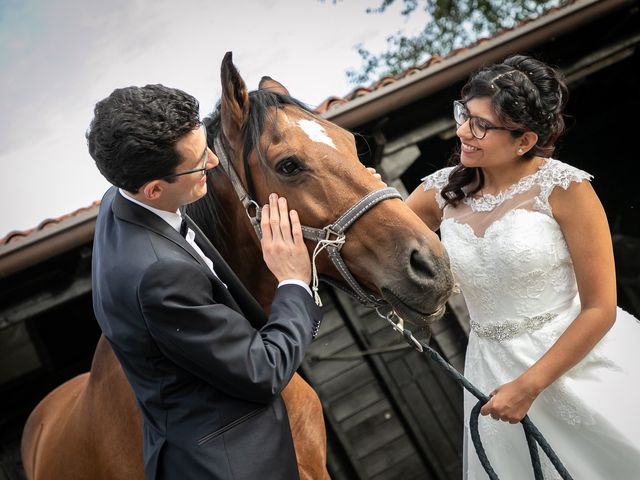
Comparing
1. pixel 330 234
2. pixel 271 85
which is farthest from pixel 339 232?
pixel 271 85

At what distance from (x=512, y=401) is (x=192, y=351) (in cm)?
118

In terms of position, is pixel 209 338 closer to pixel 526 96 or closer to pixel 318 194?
pixel 318 194

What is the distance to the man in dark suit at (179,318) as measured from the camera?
5.32 ft

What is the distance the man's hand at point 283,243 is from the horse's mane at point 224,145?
157mm

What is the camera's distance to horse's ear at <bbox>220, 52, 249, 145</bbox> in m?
2.04

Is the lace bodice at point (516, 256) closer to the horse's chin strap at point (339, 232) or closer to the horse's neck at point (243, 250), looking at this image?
the horse's chin strap at point (339, 232)

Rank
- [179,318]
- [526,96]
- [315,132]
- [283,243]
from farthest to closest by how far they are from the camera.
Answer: [526,96]
[315,132]
[283,243]
[179,318]

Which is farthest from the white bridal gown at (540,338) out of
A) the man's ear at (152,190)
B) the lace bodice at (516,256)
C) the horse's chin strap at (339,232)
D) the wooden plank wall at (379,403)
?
the wooden plank wall at (379,403)

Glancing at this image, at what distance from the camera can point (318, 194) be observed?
2.01m

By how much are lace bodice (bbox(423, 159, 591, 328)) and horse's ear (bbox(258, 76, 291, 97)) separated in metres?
0.93

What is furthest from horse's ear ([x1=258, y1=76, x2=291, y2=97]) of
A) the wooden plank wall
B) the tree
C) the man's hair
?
the tree

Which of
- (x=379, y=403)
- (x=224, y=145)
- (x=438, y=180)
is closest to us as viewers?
(x=224, y=145)

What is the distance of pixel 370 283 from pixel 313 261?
21 centimetres

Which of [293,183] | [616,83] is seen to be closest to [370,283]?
[293,183]
